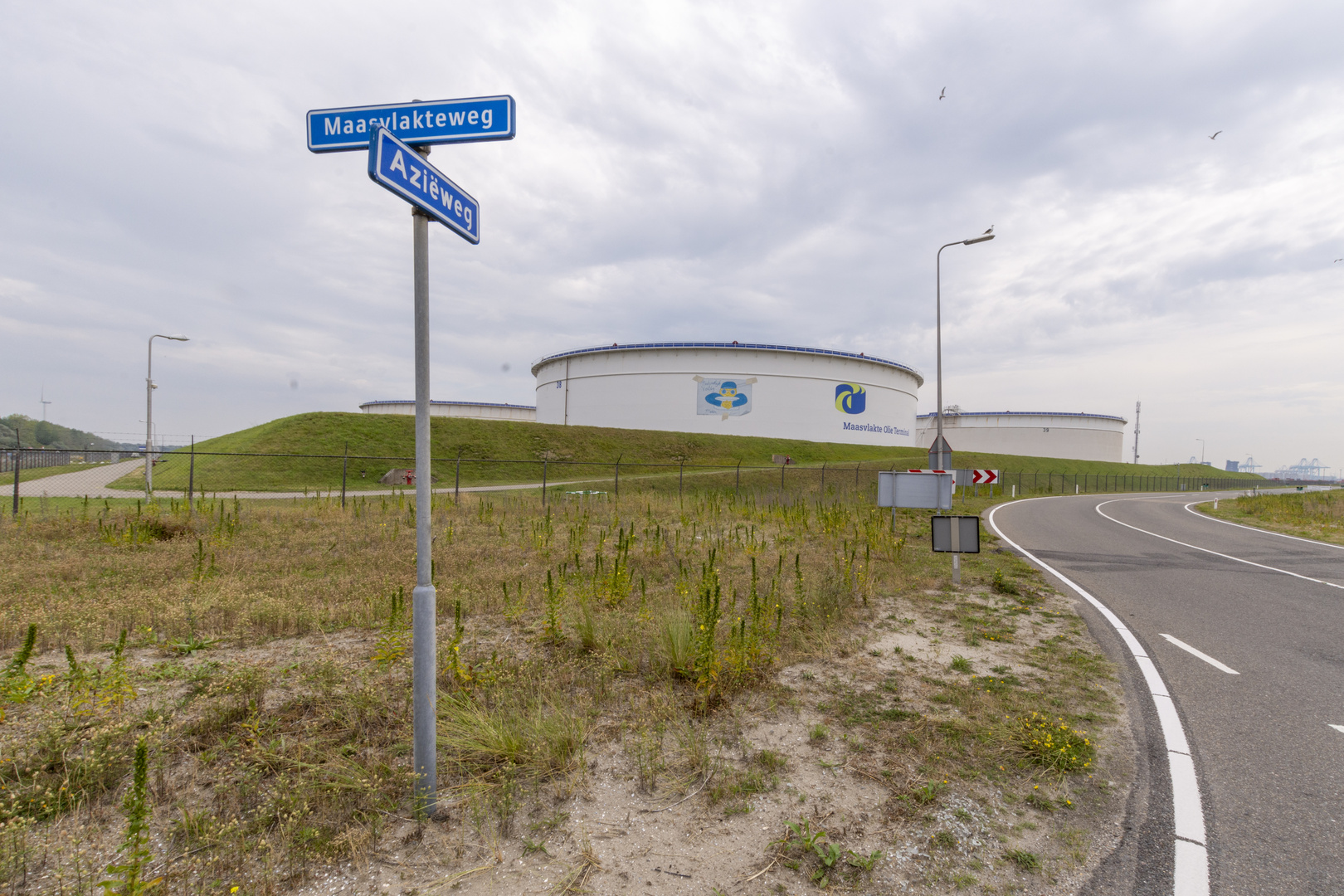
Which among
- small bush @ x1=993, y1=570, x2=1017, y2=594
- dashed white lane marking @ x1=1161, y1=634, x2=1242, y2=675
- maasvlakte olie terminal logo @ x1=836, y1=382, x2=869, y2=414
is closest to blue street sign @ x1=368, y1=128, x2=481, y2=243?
dashed white lane marking @ x1=1161, y1=634, x2=1242, y2=675

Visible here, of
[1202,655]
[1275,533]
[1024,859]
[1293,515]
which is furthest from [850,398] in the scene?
[1024,859]

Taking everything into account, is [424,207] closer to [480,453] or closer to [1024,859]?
[1024,859]

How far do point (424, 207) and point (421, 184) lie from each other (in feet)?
0.38

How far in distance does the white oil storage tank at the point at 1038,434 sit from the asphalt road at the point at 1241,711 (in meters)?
76.7

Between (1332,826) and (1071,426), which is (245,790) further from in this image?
(1071,426)

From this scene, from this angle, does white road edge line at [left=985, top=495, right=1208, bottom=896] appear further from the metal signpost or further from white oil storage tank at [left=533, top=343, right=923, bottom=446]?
white oil storage tank at [left=533, top=343, right=923, bottom=446]

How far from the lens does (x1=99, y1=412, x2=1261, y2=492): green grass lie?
32625 millimetres

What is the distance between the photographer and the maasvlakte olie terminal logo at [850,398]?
5847 centimetres

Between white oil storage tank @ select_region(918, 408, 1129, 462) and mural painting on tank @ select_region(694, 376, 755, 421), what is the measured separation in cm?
3766

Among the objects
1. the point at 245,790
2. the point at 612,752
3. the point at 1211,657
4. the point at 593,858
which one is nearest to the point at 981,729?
the point at 612,752

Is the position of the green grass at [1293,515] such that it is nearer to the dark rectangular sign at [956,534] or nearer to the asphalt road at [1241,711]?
the asphalt road at [1241,711]

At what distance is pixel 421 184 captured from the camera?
9.30 ft

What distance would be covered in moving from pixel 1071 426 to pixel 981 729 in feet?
314

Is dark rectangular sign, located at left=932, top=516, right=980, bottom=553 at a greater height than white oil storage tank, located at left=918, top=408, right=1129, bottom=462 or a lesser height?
lesser
